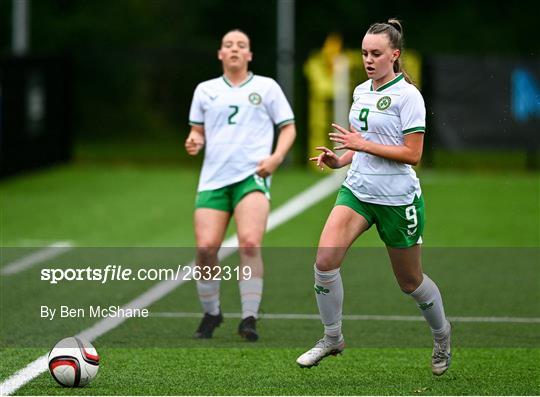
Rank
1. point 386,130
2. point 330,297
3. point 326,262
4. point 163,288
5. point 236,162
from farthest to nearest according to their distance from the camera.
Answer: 1. point 163,288
2. point 236,162
3. point 330,297
4. point 326,262
5. point 386,130

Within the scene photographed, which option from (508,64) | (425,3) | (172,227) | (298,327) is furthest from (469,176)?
(425,3)

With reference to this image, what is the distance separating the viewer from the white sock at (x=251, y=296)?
989 cm

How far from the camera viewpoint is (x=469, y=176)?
24.8 metres

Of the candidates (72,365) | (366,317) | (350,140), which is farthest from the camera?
(366,317)

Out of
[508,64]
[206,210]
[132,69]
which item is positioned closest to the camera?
[206,210]

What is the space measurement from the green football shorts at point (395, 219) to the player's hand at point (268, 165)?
1680mm

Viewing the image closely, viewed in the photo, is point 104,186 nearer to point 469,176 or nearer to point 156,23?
point 469,176

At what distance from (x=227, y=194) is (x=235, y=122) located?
1.69 ft

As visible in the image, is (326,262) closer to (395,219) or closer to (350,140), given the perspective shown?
(395,219)

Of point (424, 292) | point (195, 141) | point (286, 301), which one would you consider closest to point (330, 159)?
point (424, 292)

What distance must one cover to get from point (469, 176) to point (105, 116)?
17.4 m

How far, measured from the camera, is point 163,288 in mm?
12266

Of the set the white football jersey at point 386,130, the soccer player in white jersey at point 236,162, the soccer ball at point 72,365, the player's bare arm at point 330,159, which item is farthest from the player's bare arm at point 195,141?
the soccer ball at point 72,365

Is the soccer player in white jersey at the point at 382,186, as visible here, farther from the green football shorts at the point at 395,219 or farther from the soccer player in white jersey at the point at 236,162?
the soccer player in white jersey at the point at 236,162
